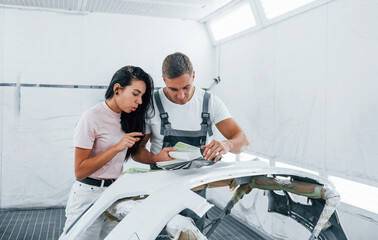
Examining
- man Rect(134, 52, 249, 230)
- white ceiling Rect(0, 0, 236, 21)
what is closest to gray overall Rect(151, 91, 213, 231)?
man Rect(134, 52, 249, 230)

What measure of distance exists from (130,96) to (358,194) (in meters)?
1.83

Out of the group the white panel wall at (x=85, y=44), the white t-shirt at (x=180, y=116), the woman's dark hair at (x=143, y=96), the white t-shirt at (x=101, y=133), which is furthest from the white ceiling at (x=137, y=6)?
the white t-shirt at (x=101, y=133)

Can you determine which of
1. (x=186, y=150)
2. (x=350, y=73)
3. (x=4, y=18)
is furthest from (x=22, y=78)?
(x=350, y=73)

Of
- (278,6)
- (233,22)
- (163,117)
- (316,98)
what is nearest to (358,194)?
(316,98)

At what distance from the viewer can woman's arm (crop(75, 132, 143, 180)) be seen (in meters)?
1.57

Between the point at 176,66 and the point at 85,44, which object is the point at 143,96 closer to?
the point at 176,66

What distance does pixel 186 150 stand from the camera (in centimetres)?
148

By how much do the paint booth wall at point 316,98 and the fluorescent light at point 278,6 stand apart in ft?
0.34

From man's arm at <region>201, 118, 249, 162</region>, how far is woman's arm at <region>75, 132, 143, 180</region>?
35 cm

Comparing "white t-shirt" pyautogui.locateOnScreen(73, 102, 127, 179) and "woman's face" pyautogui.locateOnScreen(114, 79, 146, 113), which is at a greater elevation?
"woman's face" pyautogui.locateOnScreen(114, 79, 146, 113)

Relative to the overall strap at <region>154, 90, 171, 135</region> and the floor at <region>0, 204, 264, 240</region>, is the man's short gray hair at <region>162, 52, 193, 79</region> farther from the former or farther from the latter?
the floor at <region>0, 204, 264, 240</region>

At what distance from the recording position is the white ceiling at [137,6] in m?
3.81

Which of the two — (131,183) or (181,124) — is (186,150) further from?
(181,124)

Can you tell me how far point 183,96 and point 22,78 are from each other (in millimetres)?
3101
